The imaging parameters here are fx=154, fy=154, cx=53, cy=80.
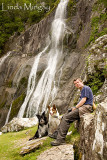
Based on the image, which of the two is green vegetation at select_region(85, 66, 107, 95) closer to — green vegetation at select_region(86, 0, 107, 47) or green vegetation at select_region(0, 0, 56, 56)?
green vegetation at select_region(86, 0, 107, 47)

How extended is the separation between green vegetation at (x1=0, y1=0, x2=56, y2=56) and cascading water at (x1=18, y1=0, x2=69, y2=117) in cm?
1302

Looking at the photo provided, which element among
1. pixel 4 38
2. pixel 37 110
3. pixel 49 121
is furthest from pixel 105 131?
pixel 4 38

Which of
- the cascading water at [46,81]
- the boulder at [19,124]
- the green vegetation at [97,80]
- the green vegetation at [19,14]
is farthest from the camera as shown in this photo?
the green vegetation at [19,14]

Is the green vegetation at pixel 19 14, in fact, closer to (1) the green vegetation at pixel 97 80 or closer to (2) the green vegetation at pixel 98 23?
(2) the green vegetation at pixel 98 23

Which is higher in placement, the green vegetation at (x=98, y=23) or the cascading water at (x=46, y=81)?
the green vegetation at (x=98, y=23)

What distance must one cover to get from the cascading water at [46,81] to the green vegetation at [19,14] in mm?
13016

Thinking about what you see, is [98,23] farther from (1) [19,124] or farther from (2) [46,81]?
(1) [19,124]

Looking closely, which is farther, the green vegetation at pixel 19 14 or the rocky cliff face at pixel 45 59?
the green vegetation at pixel 19 14

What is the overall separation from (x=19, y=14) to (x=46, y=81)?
2859cm

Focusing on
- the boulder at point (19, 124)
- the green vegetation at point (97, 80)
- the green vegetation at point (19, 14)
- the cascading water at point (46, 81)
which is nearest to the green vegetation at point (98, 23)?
the cascading water at point (46, 81)

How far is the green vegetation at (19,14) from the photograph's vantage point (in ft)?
122

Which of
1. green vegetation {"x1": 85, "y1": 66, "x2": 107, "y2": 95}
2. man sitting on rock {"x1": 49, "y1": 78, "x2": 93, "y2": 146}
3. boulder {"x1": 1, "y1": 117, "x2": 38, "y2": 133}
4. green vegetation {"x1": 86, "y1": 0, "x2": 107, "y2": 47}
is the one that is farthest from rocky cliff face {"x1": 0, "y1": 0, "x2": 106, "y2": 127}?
man sitting on rock {"x1": 49, "y1": 78, "x2": 93, "y2": 146}

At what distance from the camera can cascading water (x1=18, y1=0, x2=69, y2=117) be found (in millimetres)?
16984

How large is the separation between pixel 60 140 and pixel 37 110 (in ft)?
38.3
